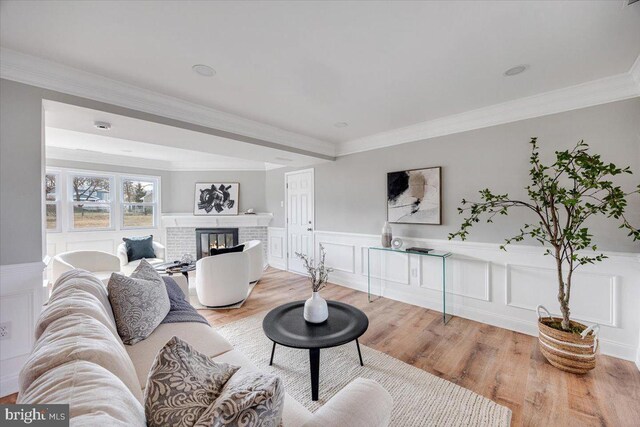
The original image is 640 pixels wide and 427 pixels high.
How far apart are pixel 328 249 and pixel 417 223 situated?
173cm

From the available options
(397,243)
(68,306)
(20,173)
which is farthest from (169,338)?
(397,243)

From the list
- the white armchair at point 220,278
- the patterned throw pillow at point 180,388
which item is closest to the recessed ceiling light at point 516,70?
A: the patterned throw pillow at point 180,388

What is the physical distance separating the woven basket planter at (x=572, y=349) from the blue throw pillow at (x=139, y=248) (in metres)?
5.57

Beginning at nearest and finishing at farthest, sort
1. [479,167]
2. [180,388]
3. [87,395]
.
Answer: [87,395] → [180,388] → [479,167]

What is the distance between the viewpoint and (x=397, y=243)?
3562mm

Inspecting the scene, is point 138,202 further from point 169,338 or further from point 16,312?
point 169,338

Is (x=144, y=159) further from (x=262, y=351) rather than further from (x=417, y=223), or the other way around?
(x=417, y=223)

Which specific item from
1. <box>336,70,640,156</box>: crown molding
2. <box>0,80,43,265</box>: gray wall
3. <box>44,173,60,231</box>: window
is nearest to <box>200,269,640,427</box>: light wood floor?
<box>0,80,43,265</box>: gray wall

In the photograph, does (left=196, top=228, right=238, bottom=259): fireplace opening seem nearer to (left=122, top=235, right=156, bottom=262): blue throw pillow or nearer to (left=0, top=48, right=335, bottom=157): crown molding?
(left=122, top=235, right=156, bottom=262): blue throw pillow

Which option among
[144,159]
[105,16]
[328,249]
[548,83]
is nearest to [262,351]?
[328,249]

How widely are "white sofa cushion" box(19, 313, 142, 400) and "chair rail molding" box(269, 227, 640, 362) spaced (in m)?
3.30

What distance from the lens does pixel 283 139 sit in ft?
12.3

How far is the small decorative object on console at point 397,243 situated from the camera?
3.55 meters

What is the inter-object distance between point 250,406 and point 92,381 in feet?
1.38
